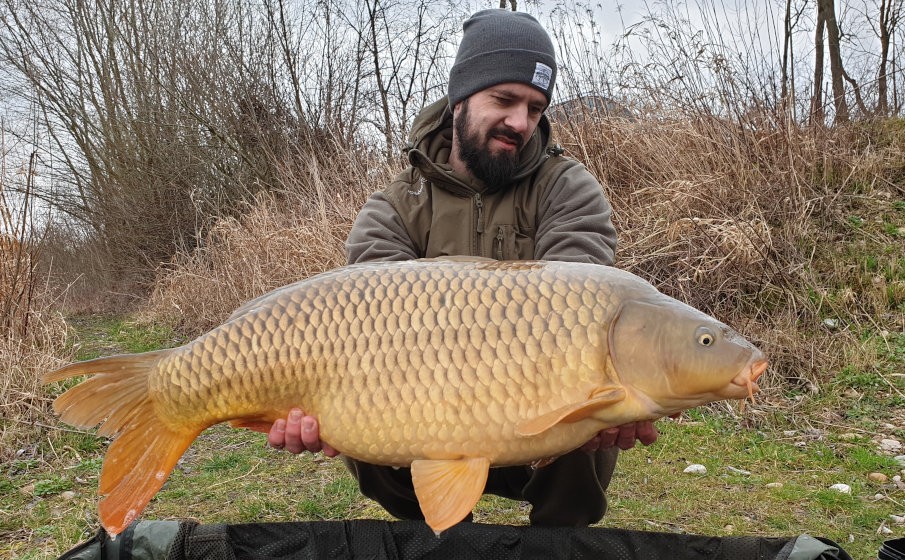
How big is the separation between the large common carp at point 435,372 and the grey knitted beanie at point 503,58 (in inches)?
28.5

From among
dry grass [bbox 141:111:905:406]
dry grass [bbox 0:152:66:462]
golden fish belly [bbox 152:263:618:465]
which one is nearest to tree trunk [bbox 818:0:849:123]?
dry grass [bbox 141:111:905:406]

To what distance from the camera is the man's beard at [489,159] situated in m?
1.67

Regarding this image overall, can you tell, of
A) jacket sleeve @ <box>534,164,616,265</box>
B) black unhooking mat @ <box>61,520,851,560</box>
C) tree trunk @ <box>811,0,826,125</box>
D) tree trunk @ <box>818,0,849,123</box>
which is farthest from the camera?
tree trunk @ <box>818,0,849,123</box>

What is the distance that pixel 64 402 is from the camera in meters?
1.13

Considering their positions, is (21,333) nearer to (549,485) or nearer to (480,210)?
(480,210)

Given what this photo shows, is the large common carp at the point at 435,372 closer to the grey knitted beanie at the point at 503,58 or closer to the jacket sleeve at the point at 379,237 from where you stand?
the jacket sleeve at the point at 379,237

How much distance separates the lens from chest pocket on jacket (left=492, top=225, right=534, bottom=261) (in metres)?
1.67

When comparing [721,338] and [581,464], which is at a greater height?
[721,338]

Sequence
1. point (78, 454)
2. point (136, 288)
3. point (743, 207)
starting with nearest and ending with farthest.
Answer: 1. point (78, 454)
2. point (743, 207)
3. point (136, 288)

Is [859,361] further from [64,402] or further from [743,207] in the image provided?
[64,402]

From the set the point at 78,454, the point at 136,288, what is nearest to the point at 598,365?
the point at 78,454

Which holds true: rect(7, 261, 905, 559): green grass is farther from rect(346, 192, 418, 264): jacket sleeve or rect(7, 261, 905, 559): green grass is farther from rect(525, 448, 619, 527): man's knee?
rect(346, 192, 418, 264): jacket sleeve

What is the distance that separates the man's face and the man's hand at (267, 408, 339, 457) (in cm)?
79

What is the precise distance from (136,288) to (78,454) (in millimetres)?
7175
